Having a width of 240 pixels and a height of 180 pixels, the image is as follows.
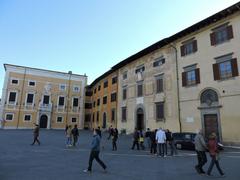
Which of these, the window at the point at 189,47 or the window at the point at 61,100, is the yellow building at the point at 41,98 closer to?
the window at the point at 61,100

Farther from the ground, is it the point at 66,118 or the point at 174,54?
the point at 174,54

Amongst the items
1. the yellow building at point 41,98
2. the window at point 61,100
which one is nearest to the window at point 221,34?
the yellow building at point 41,98

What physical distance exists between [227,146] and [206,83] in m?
6.01

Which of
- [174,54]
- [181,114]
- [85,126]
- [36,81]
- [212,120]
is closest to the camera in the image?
[212,120]

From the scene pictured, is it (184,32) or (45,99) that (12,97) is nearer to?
(45,99)

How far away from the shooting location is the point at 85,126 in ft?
152

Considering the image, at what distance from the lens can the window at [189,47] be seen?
2048 centimetres

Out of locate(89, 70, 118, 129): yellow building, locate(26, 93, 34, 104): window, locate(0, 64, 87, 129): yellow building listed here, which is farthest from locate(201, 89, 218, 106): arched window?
locate(26, 93, 34, 104): window

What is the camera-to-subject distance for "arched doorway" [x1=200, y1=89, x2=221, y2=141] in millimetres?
17611

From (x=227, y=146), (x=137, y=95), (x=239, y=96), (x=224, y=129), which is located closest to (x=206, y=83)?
(x=239, y=96)

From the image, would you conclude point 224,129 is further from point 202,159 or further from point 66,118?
point 66,118

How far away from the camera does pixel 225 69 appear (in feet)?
57.2

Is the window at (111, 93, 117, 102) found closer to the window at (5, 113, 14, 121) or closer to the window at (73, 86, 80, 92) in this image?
the window at (73, 86, 80, 92)

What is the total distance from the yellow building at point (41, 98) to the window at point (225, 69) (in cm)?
3421
